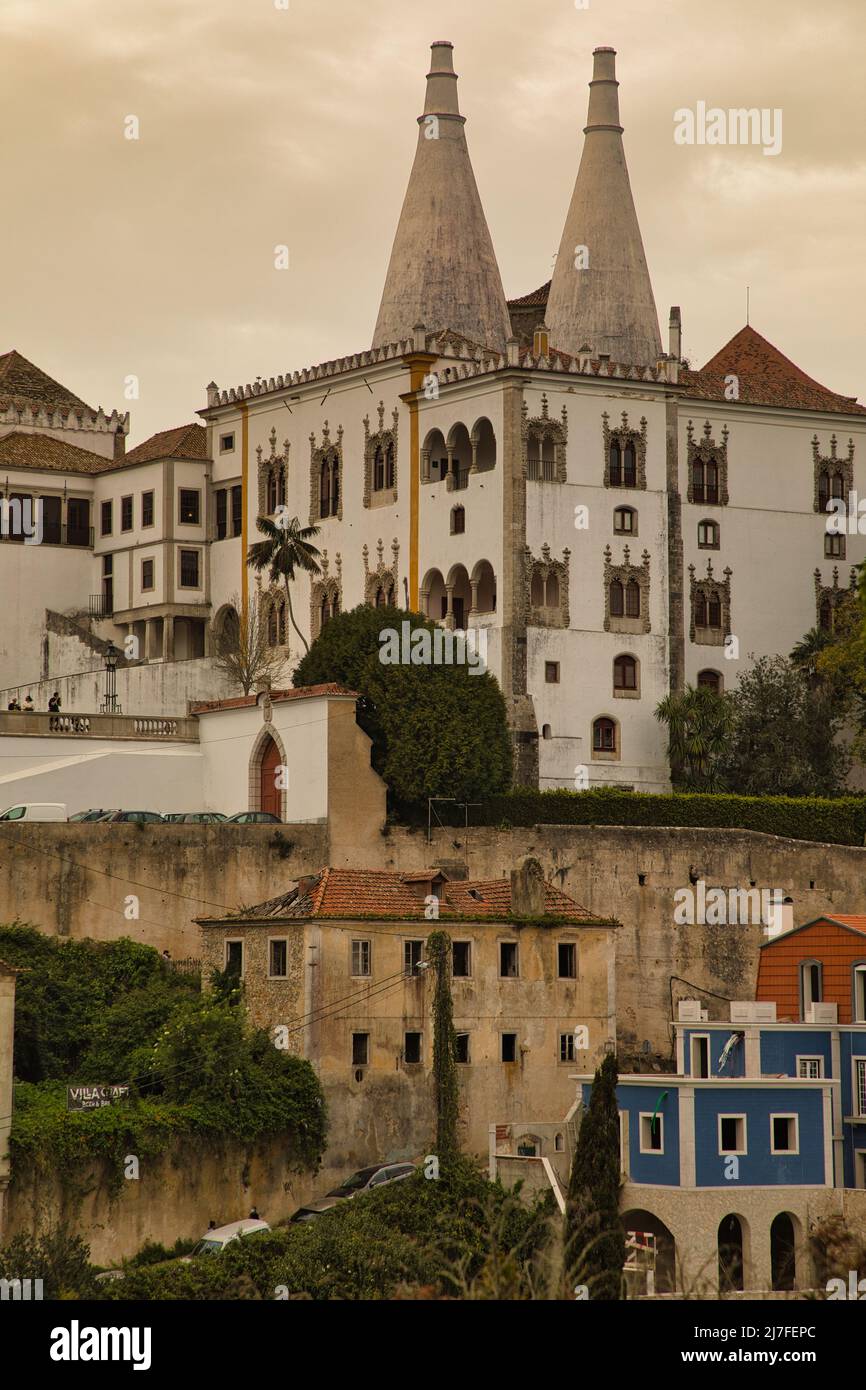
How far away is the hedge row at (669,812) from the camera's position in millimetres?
58188

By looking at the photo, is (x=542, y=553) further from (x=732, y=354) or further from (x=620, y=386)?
(x=732, y=354)

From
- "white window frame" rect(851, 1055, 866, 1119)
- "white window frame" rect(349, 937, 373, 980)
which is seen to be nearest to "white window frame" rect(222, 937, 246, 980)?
"white window frame" rect(349, 937, 373, 980)

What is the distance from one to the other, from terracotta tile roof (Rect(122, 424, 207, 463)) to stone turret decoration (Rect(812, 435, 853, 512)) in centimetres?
2099

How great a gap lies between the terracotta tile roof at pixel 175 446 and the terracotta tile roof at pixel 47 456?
130 centimetres

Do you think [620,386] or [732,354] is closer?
[620,386]

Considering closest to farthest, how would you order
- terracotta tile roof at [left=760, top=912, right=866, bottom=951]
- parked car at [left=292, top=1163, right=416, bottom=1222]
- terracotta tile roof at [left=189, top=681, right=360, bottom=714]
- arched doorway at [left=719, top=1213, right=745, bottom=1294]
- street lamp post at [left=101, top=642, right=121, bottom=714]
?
arched doorway at [left=719, top=1213, right=745, bottom=1294] → parked car at [left=292, top=1163, right=416, bottom=1222] → terracotta tile roof at [left=760, top=912, right=866, bottom=951] → terracotta tile roof at [left=189, top=681, right=360, bottom=714] → street lamp post at [left=101, top=642, right=121, bottom=714]

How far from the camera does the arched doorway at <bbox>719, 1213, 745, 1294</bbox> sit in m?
44.2

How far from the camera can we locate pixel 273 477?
75.8m

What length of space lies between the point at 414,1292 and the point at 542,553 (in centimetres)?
3246

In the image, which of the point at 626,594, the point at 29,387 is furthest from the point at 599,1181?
the point at 29,387

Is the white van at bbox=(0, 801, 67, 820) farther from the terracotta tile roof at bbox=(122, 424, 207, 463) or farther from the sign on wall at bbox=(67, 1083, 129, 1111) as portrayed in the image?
the terracotta tile roof at bbox=(122, 424, 207, 463)
